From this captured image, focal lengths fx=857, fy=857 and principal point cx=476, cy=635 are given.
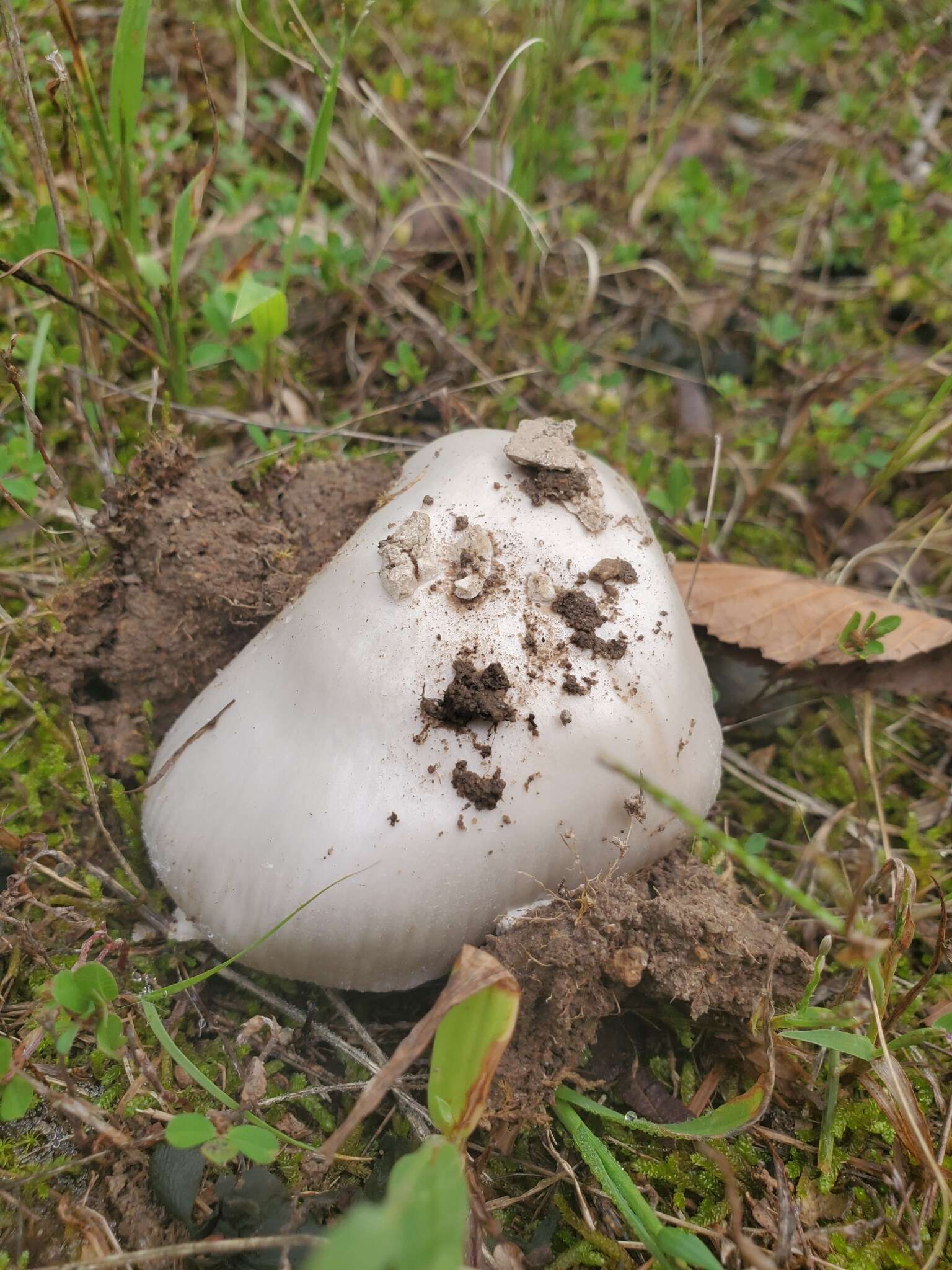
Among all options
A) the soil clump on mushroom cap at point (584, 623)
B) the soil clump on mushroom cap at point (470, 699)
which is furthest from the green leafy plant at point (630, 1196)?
the soil clump on mushroom cap at point (584, 623)

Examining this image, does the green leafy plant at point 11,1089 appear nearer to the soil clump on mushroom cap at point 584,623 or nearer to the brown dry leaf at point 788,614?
the soil clump on mushroom cap at point 584,623

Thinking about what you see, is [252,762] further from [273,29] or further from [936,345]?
[936,345]

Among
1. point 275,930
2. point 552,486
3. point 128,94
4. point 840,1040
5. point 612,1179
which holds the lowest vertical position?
point 612,1179

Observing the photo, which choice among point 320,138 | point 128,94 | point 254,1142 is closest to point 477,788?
point 254,1142

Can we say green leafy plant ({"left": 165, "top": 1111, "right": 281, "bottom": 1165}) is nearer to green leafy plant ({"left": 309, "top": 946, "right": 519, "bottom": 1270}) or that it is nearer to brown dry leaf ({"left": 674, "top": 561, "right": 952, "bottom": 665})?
green leafy plant ({"left": 309, "top": 946, "right": 519, "bottom": 1270})

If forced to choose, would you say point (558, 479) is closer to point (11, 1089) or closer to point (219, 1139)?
point (219, 1139)

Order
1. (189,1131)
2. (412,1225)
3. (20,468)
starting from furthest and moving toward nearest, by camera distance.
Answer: (20,468) → (189,1131) → (412,1225)

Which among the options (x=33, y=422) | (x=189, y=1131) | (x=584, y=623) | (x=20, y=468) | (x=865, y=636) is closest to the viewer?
(x=189, y=1131)
